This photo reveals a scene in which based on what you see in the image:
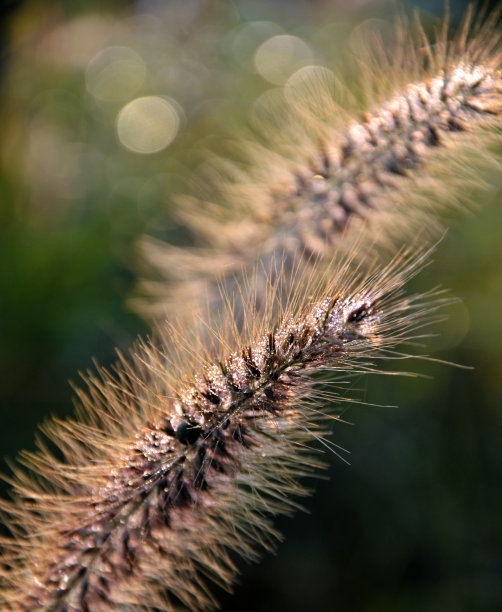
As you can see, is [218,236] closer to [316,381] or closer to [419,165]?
[419,165]

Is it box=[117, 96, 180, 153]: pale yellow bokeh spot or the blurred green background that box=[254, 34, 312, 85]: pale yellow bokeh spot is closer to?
the blurred green background

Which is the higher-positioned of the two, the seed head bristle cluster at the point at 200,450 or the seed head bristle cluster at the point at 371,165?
the seed head bristle cluster at the point at 371,165

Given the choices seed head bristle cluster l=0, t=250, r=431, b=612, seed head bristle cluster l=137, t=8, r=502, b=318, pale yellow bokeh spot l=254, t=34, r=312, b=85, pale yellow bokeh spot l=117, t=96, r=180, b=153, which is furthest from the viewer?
pale yellow bokeh spot l=254, t=34, r=312, b=85

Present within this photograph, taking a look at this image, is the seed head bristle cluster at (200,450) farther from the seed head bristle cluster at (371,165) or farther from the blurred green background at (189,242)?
the blurred green background at (189,242)

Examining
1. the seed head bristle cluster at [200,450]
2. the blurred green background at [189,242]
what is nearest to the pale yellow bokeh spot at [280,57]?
the blurred green background at [189,242]

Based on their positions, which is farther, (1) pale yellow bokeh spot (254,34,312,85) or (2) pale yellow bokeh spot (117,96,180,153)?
(1) pale yellow bokeh spot (254,34,312,85)

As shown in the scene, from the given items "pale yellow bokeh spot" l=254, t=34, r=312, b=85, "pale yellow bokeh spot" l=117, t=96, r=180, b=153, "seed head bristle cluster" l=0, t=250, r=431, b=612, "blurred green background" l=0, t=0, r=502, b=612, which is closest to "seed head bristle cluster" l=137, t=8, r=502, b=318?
"seed head bristle cluster" l=0, t=250, r=431, b=612

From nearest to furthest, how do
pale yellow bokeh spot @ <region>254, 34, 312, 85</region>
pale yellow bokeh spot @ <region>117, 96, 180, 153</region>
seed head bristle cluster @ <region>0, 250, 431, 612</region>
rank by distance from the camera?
seed head bristle cluster @ <region>0, 250, 431, 612</region> → pale yellow bokeh spot @ <region>117, 96, 180, 153</region> → pale yellow bokeh spot @ <region>254, 34, 312, 85</region>
